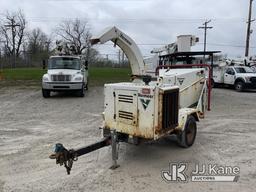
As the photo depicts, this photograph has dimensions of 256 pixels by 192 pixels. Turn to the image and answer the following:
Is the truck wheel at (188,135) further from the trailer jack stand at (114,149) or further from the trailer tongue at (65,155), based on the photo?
the trailer tongue at (65,155)

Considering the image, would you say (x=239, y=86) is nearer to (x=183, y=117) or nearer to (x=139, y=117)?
(x=183, y=117)

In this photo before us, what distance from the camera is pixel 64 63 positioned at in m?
15.7

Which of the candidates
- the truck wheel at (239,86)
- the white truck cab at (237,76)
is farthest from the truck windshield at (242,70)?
the truck wheel at (239,86)

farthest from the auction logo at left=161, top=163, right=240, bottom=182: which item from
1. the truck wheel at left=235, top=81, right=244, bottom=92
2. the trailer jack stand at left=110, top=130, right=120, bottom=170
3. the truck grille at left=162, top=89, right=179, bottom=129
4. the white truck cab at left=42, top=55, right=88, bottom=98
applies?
the truck wheel at left=235, top=81, right=244, bottom=92

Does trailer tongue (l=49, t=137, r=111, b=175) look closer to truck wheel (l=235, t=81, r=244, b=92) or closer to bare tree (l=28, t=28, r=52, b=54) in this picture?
truck wheel (l=235, t=81, r=244, b=92)

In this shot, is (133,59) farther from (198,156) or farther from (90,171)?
(90,171)

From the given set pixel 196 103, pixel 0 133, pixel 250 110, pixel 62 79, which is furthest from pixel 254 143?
pixel 62 79

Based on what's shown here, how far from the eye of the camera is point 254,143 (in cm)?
711

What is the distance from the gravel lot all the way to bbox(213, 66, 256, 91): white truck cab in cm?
1035

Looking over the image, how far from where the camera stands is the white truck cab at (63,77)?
1493 cm

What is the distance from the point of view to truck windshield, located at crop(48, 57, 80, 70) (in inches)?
615

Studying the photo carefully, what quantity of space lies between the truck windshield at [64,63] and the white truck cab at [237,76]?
10593 millimetres

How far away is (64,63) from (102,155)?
33.6 feet

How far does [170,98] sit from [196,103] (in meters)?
2.62
